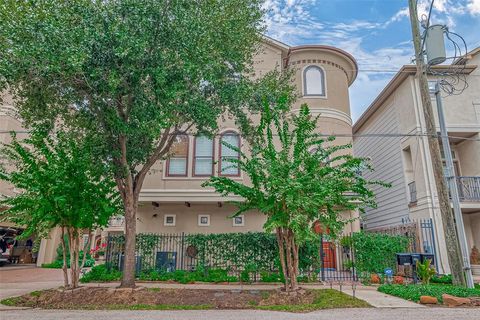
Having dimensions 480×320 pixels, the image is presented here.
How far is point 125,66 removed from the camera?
28.1 feet

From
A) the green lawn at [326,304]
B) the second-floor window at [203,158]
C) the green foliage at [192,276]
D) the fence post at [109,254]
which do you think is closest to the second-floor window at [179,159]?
the second-floor window at [203,158]

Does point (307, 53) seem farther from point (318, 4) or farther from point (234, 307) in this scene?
point (234, 307)

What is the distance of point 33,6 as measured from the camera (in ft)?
27.4

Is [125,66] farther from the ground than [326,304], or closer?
farther from the ground

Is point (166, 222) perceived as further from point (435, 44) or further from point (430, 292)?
point (435, 44)

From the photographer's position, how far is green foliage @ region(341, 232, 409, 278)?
482 inches

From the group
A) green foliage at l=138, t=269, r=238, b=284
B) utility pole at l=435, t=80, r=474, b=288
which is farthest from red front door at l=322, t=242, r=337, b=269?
utility pole at l=435, t=80, r=474, b=288

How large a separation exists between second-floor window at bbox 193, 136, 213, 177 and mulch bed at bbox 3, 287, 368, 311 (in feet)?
20.6

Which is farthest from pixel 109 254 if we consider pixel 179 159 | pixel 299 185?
pixel 299 185

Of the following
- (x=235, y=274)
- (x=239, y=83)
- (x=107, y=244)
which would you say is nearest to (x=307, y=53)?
(x=239, y=83)

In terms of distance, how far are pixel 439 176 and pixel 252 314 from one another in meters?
7.00

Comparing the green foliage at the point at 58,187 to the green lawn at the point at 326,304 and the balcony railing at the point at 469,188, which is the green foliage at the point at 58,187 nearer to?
the green lawn at the point at 326,304

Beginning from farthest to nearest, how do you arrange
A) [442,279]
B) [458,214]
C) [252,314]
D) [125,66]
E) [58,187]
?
[442,279] < [458,214] < [58,187] < [125,66] < [252,314]

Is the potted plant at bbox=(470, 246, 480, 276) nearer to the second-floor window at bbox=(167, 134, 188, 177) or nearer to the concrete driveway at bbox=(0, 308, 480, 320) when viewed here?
the concrete driveway at bbox=(0, 308, 480, 320)
